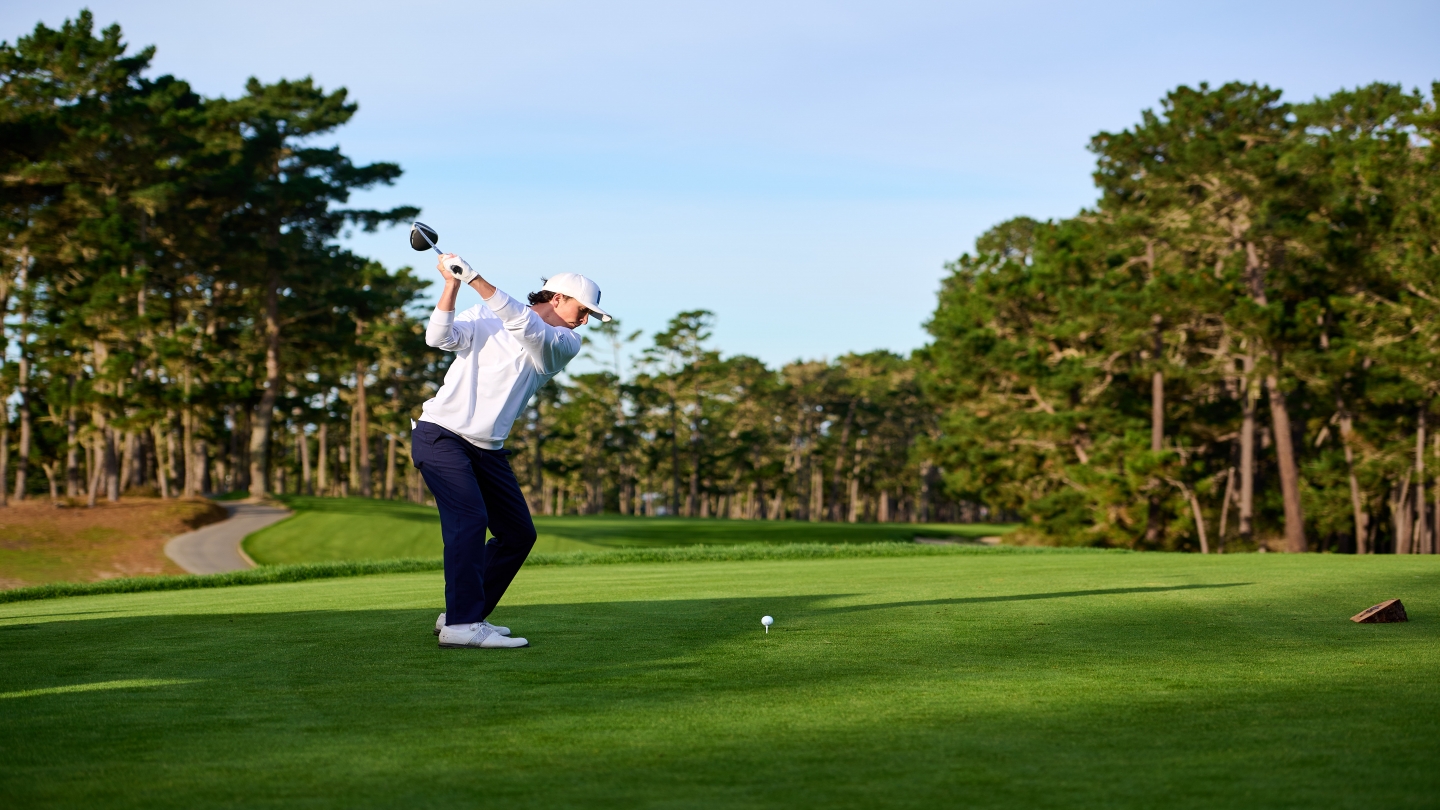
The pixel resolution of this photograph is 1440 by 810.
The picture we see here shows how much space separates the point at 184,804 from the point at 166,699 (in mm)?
1770

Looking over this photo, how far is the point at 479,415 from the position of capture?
21.9ft

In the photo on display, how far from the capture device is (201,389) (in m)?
45.6

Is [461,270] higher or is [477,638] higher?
[461,270]

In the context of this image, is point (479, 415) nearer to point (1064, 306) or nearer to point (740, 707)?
point (740, 707)

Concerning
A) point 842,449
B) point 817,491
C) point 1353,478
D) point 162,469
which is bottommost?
point 817,491

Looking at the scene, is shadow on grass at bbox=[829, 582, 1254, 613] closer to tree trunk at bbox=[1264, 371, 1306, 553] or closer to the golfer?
the golfer

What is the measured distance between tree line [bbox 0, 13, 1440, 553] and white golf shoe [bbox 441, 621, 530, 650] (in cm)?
3465

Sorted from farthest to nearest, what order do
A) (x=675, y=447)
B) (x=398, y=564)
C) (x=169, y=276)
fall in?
(x=675, y=447), (x=169, y=276), (x=398, y=564)

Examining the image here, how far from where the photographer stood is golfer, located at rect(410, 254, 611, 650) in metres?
6.41

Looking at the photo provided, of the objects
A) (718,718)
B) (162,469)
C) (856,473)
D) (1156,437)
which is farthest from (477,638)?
(856,473)

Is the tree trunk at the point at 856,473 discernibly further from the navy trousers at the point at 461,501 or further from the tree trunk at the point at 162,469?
the navy trousers at the point at 461,501

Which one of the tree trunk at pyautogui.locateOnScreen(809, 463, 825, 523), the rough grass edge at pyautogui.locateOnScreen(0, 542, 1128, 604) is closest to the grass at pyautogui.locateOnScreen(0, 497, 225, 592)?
the rough grass edge at pyautogui.locateOnScreen(0, 542, 1128, 604)

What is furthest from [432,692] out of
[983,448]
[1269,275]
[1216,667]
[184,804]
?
[983,448]

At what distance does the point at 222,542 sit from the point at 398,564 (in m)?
25.7
